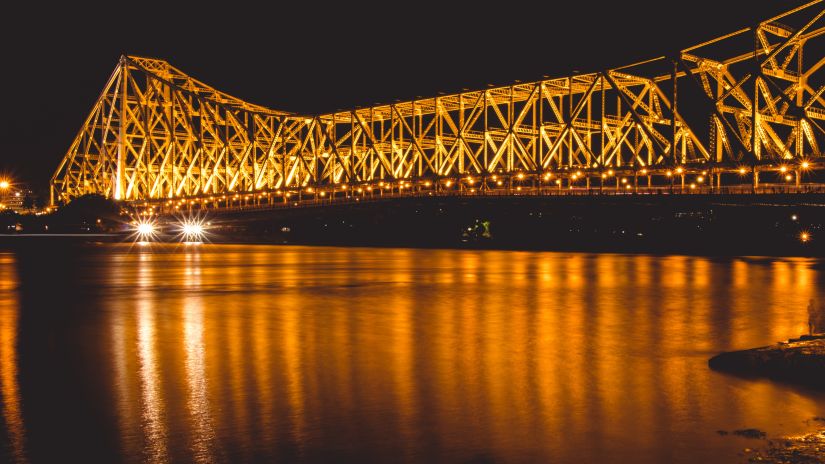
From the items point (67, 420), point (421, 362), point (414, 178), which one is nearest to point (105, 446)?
point (67, 420)

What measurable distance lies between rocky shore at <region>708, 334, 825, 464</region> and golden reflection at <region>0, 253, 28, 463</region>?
6331mm

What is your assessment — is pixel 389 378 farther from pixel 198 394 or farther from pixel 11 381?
pixel 11 381

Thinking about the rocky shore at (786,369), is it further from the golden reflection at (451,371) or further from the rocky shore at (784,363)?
the golden reflection at (451,371)

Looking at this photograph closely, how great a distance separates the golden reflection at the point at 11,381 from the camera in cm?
752

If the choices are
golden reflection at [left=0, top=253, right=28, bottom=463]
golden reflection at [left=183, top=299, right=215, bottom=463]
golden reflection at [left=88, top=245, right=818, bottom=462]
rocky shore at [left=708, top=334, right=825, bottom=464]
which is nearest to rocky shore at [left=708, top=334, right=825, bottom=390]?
rocky shore at [left=708, top=334, right=825, bottom=464]

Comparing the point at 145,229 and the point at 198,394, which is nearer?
the point at 198,394

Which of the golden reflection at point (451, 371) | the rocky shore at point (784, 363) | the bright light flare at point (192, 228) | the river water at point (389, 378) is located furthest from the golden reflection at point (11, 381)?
the bright light flare at point (192, 228)

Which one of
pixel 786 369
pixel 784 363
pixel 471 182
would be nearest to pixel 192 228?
pixel 471 182

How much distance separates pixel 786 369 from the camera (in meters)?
10.4

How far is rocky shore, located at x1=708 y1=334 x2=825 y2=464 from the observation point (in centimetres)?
727

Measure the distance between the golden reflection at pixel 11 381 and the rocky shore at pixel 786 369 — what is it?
633 cm

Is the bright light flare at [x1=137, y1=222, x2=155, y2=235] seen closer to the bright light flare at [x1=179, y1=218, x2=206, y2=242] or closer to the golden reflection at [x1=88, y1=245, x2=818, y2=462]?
the bright light flare at [x1=179, y1=218, x2=206, y2=242]

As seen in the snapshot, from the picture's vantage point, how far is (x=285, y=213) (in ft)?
289

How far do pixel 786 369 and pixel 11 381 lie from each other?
9.50m
